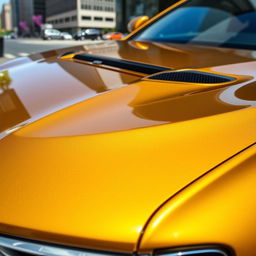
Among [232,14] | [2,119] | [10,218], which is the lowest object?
[10,218]

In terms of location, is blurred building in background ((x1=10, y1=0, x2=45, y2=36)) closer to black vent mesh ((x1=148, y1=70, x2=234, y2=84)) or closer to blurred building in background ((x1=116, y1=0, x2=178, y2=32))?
blurred building in background ((x1=116, y1=0, x2=178, y2=32))

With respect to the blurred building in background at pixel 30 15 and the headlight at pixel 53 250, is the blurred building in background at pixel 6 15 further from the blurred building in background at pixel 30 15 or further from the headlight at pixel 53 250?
the headlight at pixel 53 250

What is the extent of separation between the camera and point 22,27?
354 feet

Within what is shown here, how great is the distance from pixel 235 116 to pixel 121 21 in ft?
60.7

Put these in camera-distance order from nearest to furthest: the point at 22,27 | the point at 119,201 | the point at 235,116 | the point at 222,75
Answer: the point at 119,201, the point at 235,116, the point at 222,75, the point at 22,27

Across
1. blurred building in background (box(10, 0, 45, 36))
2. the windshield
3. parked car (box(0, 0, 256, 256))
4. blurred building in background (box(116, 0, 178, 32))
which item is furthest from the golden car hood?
blurred building in background (box(10, 0, 45, 36))

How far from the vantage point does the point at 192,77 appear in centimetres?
133

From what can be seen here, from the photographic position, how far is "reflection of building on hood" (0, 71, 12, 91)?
1.50m

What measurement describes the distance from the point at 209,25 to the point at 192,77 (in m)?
1.32

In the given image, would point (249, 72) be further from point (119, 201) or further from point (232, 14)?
point (232, 14)

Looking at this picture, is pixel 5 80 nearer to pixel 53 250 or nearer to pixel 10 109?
pixel 10 109

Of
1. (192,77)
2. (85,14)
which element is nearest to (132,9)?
(192,77)

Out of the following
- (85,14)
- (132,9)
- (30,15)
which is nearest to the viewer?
(132,9)

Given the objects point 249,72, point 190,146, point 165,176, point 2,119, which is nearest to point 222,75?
point 249,72
